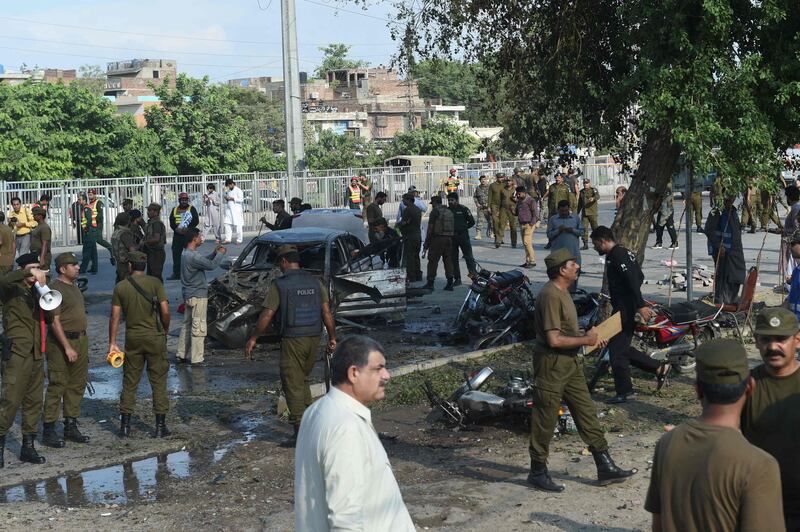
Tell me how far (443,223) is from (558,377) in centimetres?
1117

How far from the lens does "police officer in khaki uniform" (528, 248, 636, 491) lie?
759 centimetres

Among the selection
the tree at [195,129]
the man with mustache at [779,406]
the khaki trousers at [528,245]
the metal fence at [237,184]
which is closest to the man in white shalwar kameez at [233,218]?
the metal fence at [237,184]

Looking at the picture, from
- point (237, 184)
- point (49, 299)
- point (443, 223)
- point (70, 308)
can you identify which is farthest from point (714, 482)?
point (237, 184)

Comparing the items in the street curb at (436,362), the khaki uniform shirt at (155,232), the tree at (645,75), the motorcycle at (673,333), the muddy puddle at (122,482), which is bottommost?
the muddy puddle at (122,482)

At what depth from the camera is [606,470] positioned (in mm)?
7730

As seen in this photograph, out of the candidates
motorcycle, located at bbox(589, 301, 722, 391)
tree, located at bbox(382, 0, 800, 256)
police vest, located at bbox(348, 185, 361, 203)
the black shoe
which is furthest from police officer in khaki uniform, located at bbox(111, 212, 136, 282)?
police vest, located at bbox(348, 185, 361, 203)

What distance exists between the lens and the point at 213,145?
49.4m

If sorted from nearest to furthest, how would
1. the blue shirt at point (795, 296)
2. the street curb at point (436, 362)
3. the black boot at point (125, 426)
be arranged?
the blue shirt at point (795, 296)
the black boot at point (125, 426)
the street curb at point (436, 362)

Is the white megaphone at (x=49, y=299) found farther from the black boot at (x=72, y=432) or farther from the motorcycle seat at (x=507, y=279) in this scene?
the motorcycle seat at (x=507, y=279)

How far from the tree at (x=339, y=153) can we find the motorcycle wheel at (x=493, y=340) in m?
41.1

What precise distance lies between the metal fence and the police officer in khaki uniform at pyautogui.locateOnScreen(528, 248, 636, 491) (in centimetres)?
2180

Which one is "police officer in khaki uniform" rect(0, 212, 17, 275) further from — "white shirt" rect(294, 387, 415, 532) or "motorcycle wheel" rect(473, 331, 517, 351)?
"white shirt" rect(294, 387, 415, 532)

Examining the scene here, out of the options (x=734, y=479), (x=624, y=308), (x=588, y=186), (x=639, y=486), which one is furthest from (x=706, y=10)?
(x=588, y=186)

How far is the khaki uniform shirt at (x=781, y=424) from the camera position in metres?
4.54
